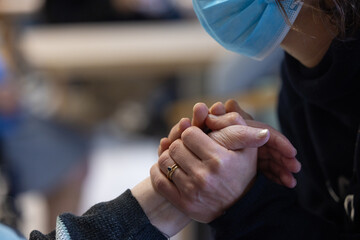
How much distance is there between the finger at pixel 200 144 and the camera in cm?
61

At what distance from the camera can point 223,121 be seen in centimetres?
65

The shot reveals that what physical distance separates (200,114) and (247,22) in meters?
0.15

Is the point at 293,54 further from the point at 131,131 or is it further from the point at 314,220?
the point at 131,131

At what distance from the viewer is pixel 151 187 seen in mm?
677

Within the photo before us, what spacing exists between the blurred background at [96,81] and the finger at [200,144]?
1.08 m

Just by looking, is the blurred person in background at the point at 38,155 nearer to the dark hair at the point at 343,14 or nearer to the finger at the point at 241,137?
the finger at the point at 241,137

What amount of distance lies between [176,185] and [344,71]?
0.91ft

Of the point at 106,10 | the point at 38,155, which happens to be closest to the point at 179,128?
the point at 38,155

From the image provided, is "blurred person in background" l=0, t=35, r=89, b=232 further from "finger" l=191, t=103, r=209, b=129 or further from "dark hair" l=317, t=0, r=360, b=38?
"dark hair" l=317, t=0, r=360, b=38

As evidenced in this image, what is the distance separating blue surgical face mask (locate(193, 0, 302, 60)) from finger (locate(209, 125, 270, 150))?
0.47 ft

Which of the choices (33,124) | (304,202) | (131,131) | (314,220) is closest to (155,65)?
(131,131)

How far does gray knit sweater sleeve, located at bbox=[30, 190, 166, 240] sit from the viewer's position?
0.61 meters

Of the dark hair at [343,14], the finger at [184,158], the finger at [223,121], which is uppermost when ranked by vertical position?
the dark hair at [343,14]

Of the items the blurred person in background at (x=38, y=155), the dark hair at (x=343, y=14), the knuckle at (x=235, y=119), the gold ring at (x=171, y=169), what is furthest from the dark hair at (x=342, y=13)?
the blurred person in background at (x=38, y=155)
